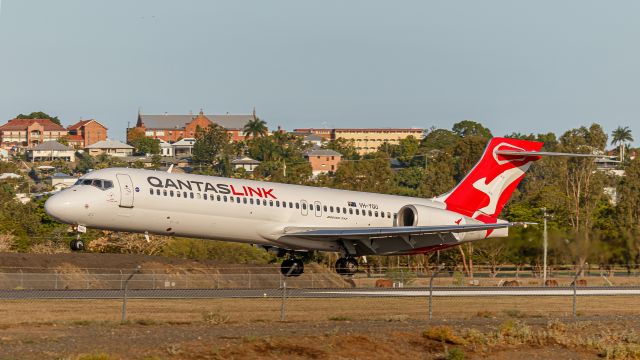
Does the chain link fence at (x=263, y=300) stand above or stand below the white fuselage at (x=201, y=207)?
below

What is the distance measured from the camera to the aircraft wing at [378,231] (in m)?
46.3

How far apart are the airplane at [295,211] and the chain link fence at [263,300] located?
2.22 m

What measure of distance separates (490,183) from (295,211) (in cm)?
1160

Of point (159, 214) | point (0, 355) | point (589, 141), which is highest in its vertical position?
point (589, 141)

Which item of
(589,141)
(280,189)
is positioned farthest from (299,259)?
(589,141)

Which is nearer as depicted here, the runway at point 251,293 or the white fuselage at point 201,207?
the runway at point 251,293

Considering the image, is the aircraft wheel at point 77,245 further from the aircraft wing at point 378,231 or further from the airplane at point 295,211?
the aircraft wing at point 378,231

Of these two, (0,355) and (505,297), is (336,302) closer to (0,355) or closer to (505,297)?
(505,297)

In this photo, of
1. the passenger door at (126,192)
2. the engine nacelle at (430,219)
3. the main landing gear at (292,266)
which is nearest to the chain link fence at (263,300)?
the main landing gear at (292,266)

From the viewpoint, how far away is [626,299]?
46094 millimetres

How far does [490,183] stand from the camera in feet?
178

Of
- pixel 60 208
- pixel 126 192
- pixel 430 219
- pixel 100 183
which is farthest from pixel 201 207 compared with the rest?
pixel 430 219

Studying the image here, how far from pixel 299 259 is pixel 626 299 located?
1308 cm

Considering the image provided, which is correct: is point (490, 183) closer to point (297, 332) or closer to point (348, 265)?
point (348, 265)
